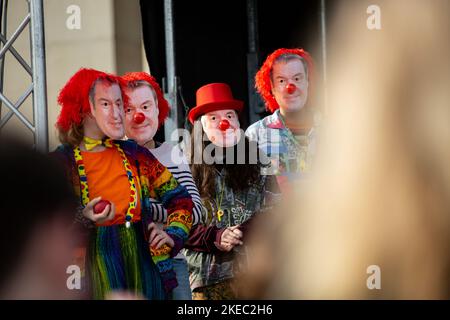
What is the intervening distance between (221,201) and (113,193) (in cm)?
59

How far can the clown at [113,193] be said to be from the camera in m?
2.69

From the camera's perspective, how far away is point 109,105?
2.77 metres

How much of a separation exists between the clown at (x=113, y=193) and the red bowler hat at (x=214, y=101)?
48 centimetres

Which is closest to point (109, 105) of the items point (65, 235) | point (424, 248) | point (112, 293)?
point (65, 235)

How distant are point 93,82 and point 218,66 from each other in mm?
1648

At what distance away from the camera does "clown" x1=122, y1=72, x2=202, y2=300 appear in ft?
9.82

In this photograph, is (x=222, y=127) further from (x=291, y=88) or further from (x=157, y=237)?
(x=157, y=237)

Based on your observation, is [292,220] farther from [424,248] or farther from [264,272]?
[424,248]

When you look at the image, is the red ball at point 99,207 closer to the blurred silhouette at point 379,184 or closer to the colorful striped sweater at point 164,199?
the colorful striped sweater at point 164,199

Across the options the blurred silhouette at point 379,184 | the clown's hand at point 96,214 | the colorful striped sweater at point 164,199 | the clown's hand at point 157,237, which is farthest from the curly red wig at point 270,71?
the clown's hand at point 96,214

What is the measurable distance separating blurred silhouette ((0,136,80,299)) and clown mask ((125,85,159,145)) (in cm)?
46
